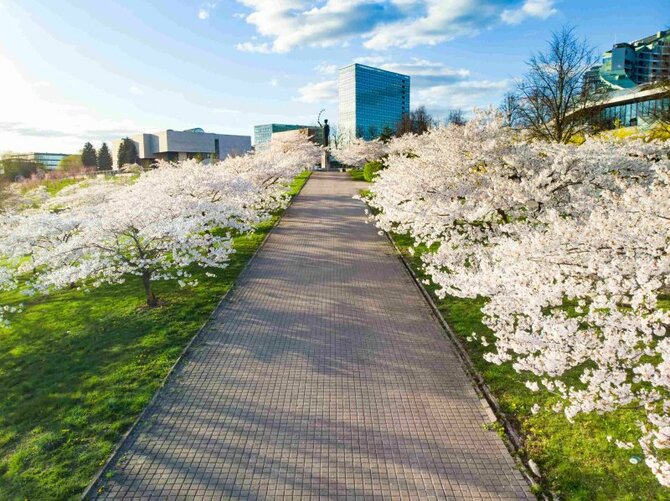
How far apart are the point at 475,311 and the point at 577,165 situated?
424cm

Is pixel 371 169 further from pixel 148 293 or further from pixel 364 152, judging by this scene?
pixel 148 293

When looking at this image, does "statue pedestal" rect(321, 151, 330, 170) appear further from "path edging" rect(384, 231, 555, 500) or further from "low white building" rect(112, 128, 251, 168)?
"path edging" rect(384, 231, 555, 500)

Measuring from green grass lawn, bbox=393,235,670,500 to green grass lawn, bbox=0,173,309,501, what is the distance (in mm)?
6151

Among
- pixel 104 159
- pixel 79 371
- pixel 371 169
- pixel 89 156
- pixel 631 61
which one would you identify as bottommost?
pixel 79 371

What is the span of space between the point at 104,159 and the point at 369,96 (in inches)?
3380

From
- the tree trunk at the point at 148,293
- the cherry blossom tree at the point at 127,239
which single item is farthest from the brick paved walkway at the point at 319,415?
the cherry blossom tree at the point at 127,239

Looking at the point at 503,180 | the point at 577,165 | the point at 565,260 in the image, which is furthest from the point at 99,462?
the point at 577,165

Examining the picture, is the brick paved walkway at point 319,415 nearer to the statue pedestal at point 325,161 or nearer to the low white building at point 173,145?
the statue pedestal at point 325,161

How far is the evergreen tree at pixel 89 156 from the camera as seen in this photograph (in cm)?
9050

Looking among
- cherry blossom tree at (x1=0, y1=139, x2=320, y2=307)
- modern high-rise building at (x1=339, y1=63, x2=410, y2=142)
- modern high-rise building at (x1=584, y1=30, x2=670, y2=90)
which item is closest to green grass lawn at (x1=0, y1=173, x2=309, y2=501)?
cherry blossom tree at (x1=0, y1=139, x2=320, y2=307)

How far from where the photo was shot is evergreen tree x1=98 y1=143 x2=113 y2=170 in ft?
302

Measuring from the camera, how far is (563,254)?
6.00 metres

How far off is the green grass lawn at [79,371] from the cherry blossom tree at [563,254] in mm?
5983

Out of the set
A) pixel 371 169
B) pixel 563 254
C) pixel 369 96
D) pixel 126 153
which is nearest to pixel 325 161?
pixel 371 169
